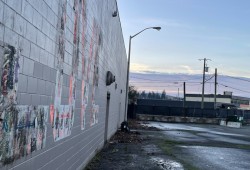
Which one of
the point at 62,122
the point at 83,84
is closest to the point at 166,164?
the point at 83,84

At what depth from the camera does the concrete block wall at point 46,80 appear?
14.0ft

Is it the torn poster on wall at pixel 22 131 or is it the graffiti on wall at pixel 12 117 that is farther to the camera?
the torn poster on wall at pixel 22 131

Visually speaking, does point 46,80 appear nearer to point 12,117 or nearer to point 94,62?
point 12,117

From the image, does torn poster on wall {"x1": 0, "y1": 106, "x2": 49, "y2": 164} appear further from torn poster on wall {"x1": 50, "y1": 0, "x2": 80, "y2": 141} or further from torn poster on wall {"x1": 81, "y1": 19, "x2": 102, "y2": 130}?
torn poster on wall {"x1": 81, "y1": 19, "x2": 102, "y2": 130}

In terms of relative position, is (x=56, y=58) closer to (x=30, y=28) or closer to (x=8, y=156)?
(x=30, y=28)

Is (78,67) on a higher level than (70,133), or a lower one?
higher

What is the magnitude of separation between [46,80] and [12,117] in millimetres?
1521

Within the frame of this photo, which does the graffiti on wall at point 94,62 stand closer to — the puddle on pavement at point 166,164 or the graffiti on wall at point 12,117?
the puddle on pavement at point 166,164

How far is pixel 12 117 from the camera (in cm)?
435

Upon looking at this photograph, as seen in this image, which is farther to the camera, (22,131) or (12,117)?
(22,131)

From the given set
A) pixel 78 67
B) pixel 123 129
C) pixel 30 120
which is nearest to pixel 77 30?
pixel 78 67

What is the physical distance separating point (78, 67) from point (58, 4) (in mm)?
2586

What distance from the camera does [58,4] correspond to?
6160 millimetres

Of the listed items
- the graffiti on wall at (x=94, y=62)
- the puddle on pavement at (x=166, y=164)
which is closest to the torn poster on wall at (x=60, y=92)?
the graffiti on wall at (x=94, y=62)
